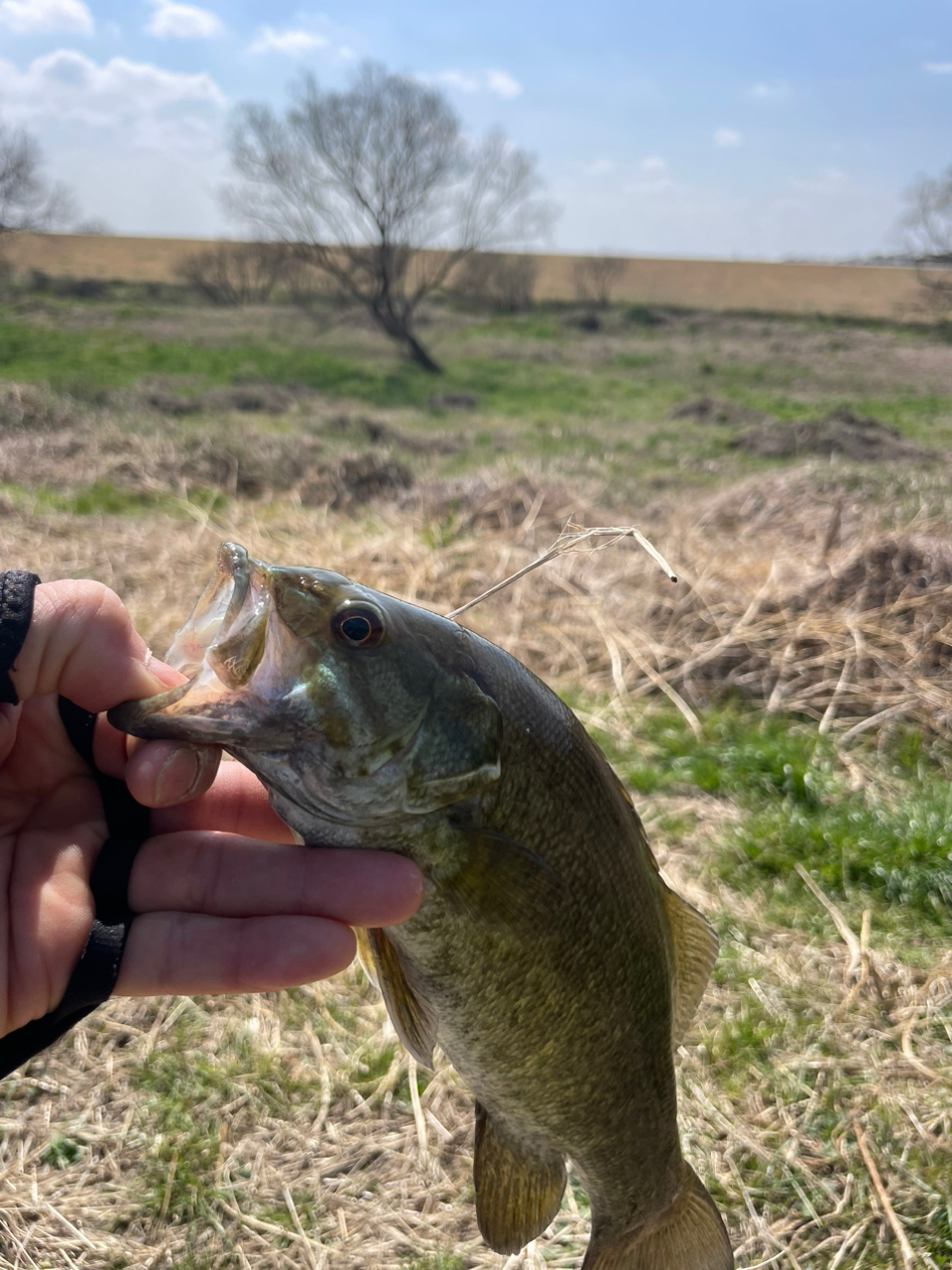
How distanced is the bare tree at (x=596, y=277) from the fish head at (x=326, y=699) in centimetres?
4613

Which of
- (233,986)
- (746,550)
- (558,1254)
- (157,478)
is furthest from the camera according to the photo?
(157,478)

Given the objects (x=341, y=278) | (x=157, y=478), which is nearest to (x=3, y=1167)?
(x=157, y=478)

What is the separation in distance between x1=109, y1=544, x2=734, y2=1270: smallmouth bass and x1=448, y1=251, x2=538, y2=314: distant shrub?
36.1m

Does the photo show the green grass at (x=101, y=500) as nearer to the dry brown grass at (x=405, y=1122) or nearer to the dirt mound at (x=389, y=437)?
the dirt mound at (x=389, y=437)

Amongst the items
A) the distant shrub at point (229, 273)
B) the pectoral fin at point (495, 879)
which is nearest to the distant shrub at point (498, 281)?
the distant shrub at point (229, 273)

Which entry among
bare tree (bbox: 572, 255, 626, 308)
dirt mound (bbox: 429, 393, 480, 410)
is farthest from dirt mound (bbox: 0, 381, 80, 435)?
bare tree (bbox: 572, 255, 626, 308)

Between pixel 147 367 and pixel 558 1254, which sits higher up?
pixel 147 367

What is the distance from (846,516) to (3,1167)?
27.5 feet

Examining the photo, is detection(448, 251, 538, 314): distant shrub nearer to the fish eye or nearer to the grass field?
the grass field

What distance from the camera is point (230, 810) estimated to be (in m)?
2.26

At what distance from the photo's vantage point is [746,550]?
8.03m

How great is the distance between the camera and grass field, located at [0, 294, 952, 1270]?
275 cm

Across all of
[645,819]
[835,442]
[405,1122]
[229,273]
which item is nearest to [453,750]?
[405,1122]

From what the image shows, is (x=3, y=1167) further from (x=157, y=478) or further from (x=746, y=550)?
(x=157, y=478)
